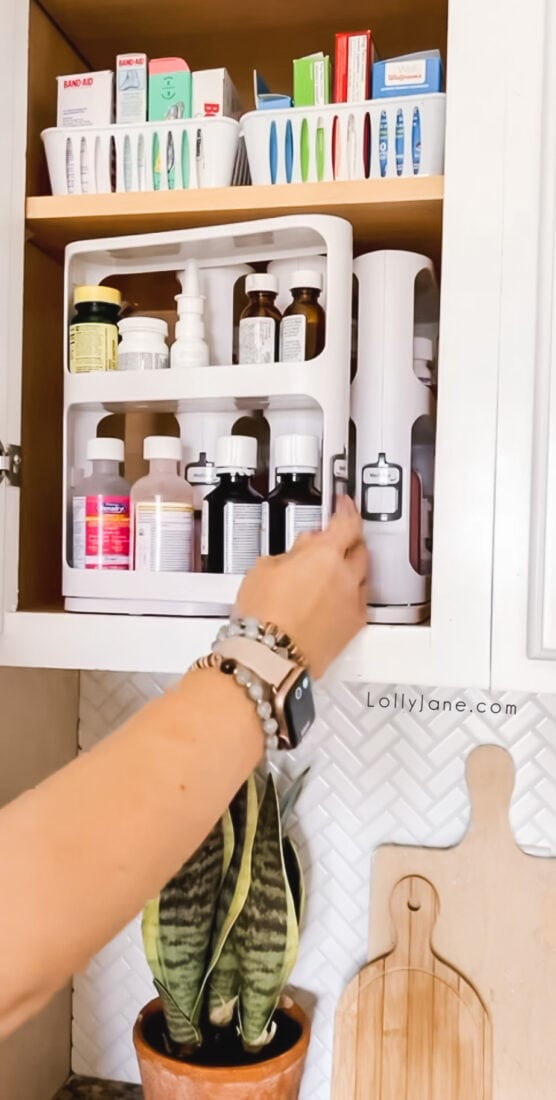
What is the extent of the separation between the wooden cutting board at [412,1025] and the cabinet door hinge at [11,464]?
63 cm

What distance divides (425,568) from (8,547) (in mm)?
396

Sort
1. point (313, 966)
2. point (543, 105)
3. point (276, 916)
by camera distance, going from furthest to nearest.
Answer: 1. point (313, 966)
2. point (276, 916)
3. point (543, 105)

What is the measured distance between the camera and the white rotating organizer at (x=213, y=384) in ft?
2.62

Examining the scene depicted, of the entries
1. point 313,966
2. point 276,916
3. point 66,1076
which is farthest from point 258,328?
point 66,1076

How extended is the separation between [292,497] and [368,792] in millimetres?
454

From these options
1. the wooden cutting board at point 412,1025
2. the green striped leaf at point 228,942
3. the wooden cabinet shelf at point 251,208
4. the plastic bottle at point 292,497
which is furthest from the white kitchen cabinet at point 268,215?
the wooden cutting board at point 412,1025

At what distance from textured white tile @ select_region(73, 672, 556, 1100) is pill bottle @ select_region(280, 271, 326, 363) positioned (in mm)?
456

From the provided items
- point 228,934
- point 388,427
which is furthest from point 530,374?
point 228,934

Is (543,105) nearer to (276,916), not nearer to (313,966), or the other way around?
(276,916)

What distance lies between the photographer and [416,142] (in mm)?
812

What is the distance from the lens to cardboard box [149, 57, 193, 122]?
0.85m

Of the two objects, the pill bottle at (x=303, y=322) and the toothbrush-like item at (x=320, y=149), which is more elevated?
the toothbrush-like item at (x=320, y=149)

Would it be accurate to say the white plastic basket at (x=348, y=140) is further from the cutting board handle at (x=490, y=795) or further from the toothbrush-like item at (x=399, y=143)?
the cutting board handle at (x=490, y=795)

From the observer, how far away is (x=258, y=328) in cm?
82
